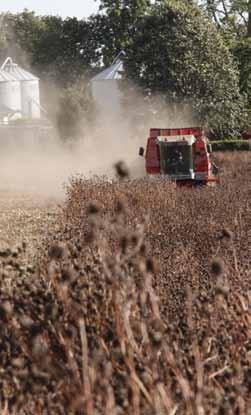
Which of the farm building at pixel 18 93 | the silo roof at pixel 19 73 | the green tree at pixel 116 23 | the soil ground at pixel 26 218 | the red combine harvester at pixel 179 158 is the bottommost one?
the soil ground at pixel 26 218

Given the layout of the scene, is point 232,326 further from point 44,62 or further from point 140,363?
point 44,62

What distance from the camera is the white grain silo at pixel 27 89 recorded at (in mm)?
79113

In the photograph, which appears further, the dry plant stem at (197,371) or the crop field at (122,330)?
the crop field at (122,330)

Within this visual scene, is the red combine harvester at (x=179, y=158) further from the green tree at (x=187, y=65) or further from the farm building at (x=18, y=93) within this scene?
the farm building at (x=18, y=93)

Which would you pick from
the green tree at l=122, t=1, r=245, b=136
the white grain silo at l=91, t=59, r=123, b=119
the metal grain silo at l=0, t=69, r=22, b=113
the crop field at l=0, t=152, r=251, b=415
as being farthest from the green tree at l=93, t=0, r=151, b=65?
the crop field at l=0, t=152, r=251, b=415

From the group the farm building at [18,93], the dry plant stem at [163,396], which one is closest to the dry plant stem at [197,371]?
the dry plant stem at [163,396]

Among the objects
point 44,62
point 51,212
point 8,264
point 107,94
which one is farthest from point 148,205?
point 44,62

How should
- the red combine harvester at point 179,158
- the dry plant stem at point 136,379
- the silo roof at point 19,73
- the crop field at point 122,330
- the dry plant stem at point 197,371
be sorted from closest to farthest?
the dry plant stem at point 197,371 → the dry plant stem at point 136,379 → the crop field at point 122,330 → the red combine harvester at point 179,158 → the silo roof at point 19,73

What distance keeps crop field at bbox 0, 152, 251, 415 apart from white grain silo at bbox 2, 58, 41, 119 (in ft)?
234

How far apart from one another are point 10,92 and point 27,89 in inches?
139

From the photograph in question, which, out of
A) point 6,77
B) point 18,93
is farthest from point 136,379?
point 18,93

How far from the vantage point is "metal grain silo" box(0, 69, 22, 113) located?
75312 mm

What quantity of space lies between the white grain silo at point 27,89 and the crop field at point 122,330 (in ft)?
234

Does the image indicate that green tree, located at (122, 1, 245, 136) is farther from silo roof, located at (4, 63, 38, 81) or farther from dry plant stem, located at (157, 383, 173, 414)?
silo roof, located at (4, 63, 38, 81)
